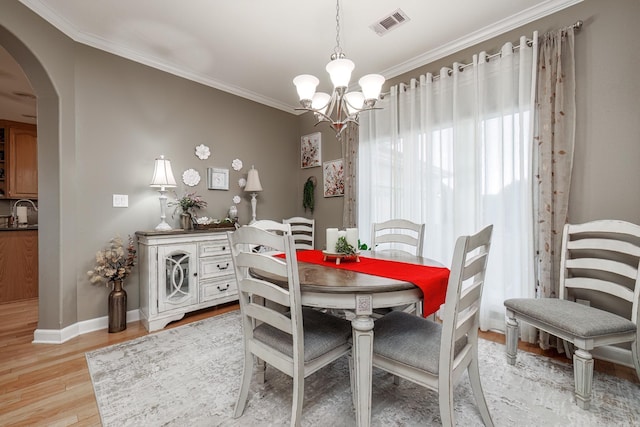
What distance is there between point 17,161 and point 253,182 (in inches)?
147

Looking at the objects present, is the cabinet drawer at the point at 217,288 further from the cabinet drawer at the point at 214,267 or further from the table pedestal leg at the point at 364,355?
the table pedestal leg at the point at 364,355

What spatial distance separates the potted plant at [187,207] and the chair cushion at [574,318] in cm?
306

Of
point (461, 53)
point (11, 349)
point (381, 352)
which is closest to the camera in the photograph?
point (381, 352)

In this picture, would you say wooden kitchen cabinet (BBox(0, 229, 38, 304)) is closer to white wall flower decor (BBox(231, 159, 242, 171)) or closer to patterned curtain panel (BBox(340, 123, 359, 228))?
white wall flower decor (BBox(231, 159, 242, 171))

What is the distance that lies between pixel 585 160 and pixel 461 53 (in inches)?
58.6

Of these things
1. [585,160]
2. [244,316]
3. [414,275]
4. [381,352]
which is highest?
[585,160]

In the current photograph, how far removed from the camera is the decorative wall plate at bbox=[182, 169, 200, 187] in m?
3.18

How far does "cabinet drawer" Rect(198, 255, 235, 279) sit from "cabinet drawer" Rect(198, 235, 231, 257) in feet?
0.18

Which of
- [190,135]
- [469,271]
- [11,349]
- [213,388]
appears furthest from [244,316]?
[190,135]

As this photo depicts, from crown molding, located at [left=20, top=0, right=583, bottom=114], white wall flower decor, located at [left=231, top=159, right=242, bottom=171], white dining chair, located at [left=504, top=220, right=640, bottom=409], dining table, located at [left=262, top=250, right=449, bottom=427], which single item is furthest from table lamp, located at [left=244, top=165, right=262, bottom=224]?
white dining chair, located at [left=504, top=220, right=640, bottom=409]

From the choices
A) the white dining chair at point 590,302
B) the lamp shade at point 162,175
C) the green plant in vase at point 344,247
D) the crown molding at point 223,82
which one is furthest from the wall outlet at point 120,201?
the white dining chair at point 590,302

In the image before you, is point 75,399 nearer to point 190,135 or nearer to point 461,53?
point 190,135

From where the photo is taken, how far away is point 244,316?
145cm

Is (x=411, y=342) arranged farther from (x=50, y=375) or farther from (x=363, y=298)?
(x=50, y=375)
